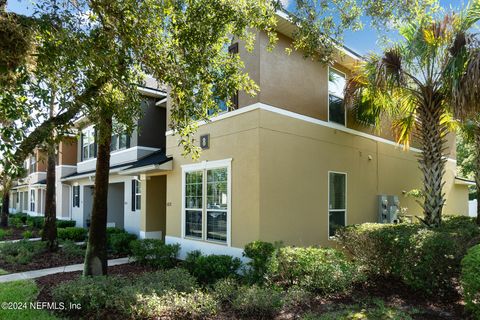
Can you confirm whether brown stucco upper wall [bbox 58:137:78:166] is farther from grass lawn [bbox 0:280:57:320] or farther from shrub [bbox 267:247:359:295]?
shrub [bbox 267:247:359:295]

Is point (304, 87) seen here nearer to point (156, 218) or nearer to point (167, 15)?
point (167, 15)

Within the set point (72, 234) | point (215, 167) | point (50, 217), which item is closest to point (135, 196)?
point (72, 234)

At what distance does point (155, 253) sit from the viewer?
1097 centimetres

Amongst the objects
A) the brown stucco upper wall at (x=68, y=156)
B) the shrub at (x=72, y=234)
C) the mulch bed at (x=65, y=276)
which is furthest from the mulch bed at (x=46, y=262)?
the brown stucco upper wall at (x=68, y=156)

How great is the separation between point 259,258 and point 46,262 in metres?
7.65

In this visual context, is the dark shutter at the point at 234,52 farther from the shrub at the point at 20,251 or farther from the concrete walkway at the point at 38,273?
the shrub at the point at 20,251

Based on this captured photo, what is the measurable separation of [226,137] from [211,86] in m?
3.35

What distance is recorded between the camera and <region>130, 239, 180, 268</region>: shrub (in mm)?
10898

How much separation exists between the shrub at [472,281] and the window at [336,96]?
23.7 ft

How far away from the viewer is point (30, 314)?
650 cm

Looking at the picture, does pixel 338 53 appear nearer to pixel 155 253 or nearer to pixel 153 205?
pixel 155 253

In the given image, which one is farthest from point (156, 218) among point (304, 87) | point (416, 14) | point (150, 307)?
point (416, 14)

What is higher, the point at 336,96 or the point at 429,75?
the point at 336,96

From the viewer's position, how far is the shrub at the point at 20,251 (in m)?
11.6
